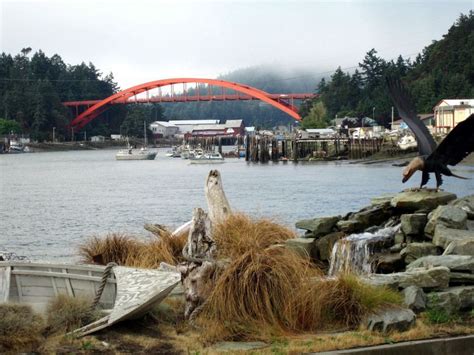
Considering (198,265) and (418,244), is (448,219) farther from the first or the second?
(198,265)

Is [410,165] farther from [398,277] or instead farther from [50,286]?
[50,286]

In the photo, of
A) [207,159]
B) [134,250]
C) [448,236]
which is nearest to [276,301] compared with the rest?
[448,236]

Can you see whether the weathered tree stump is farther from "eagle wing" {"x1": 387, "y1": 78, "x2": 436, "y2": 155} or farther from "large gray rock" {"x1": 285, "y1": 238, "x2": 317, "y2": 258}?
"eagle wing" {"x1": 387, "y1": 78, "x2": 436, "y2": 155}

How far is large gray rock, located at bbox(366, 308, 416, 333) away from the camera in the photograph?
7.69 meters

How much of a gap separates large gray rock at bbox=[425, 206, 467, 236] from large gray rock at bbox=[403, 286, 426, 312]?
2.77 m

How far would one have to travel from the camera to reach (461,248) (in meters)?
9.80

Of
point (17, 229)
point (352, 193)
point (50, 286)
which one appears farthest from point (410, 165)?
point (352, 193)

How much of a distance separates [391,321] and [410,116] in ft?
21.5

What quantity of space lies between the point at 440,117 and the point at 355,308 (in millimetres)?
82466

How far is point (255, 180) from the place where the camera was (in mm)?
61094

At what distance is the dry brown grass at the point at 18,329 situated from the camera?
7.23 m

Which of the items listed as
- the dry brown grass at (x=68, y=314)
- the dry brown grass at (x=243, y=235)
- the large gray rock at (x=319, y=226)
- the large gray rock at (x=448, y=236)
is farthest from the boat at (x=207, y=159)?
the dry brown grass at (x=68, y=314)

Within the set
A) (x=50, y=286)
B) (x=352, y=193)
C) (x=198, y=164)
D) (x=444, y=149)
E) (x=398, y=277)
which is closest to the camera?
(x=398, y=277)

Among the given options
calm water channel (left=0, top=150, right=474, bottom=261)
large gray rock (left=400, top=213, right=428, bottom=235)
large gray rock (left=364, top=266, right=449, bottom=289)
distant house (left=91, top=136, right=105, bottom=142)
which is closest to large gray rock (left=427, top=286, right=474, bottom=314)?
large gray rock (left=364, top=266, right=449, bottom=289)
